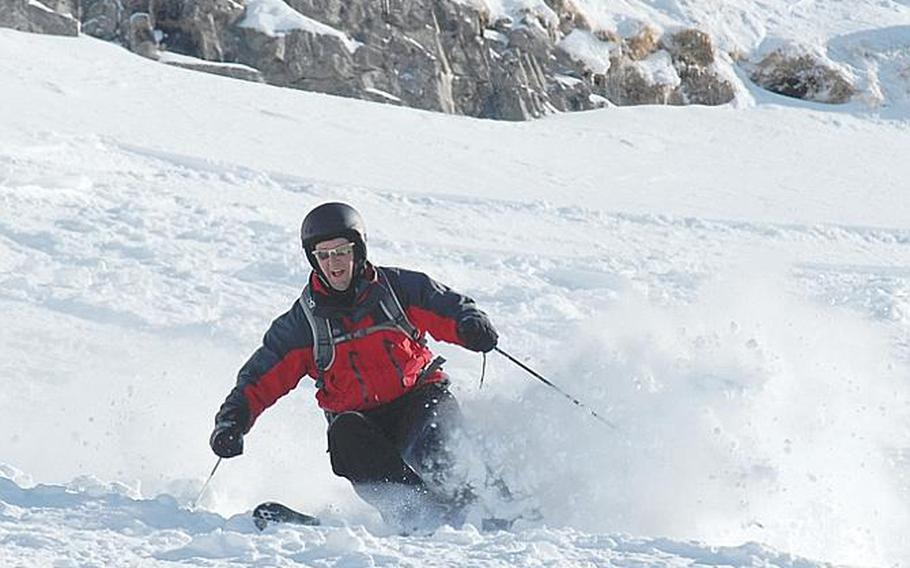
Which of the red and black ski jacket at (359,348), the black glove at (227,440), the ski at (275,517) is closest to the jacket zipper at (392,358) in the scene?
the red and black ski jacket at (359,348)

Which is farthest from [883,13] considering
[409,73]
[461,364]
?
[461,364]

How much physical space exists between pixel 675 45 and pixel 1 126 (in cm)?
1553

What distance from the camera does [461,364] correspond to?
8.07 m

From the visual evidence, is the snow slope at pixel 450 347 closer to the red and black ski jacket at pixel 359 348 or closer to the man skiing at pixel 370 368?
the man skiing at pixel 370 368

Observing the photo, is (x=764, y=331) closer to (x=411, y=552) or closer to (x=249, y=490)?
(x=249, y=490)

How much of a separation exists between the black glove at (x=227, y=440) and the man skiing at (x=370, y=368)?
0.14 feet

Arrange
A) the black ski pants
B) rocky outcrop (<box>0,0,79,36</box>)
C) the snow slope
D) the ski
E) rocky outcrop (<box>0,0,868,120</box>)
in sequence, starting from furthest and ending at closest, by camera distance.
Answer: rocky outcrop (<box>0,0,868,120</box>)
rocky outcrop (<box>0,0,79,36</box>)
the black ski pants
the snow slope
the ski

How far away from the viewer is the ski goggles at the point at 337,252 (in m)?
4.77

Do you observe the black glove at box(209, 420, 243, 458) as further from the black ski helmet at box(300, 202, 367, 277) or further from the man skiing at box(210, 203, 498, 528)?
the black ski helmet at box(300, 202, 367, 277)

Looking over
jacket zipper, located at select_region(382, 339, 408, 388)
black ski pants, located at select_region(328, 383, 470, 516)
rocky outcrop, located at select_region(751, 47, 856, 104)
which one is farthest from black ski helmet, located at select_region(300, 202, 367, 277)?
rocky outcrop, located at select_region(751, 47, 856, 104)

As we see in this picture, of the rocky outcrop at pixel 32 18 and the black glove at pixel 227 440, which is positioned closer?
the black glove at pixel 227 440

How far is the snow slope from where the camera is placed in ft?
14.4

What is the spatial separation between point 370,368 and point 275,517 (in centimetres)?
94

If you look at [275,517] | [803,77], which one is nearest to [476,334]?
[275,517]
